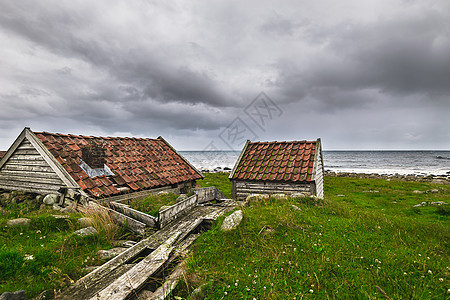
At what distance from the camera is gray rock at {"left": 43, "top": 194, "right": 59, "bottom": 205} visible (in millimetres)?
7527

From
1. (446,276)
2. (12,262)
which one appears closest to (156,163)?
(12,262)

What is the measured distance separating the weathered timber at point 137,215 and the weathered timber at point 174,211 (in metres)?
0.19

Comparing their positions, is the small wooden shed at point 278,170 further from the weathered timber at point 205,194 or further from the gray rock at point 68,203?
the gray rock at point 68,203

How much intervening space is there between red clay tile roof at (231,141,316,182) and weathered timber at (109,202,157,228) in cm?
671

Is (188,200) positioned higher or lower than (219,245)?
higher

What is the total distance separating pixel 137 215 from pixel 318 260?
4.72 m

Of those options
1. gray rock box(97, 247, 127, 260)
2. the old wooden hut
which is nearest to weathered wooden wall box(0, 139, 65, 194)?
the old wooden hut

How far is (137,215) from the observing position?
19.6 feet

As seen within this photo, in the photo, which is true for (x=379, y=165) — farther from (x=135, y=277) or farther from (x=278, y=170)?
(x=135, y=277)

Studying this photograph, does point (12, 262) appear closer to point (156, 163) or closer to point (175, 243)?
point (175, 243)

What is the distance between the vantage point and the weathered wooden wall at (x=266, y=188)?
1064 cm

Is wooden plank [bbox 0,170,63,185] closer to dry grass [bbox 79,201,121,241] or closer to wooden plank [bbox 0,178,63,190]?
wooden plank [bbox 0,178,63,190]

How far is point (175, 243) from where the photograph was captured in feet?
15.8

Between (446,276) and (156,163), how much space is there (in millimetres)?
10969
